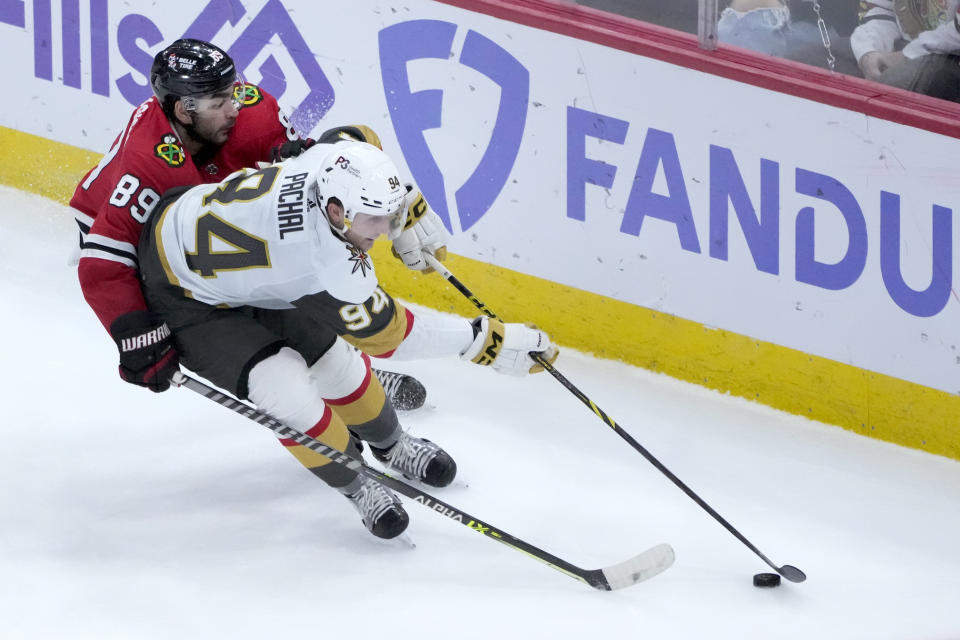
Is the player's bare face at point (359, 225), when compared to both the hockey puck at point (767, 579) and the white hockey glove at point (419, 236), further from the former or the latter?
the hockey puck at point (767, 579)

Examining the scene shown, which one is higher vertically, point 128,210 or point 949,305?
point 128,210

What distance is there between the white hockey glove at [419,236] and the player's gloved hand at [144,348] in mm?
724

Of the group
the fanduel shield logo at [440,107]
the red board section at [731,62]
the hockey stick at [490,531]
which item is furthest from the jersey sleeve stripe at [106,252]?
the red board section at [731,62]

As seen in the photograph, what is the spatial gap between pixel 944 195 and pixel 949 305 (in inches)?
12.3

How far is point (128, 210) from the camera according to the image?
337cm

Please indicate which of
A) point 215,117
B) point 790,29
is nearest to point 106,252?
point 215,117

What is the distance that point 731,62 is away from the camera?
13.0 ft

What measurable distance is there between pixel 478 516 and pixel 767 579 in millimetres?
813

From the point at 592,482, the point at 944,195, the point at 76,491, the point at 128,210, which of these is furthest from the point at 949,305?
the point at 76,491

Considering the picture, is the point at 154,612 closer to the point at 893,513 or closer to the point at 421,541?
the point at 421,541

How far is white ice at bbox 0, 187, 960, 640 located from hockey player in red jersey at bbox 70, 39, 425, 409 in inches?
21.5

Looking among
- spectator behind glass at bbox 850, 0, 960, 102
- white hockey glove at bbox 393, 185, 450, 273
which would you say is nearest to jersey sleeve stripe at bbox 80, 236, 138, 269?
white hockey glove at bbox 393, 185, 450, 273

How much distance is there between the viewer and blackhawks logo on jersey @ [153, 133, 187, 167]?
11.3 feet

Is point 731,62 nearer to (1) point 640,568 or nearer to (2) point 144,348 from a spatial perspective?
(1) point 640,568
